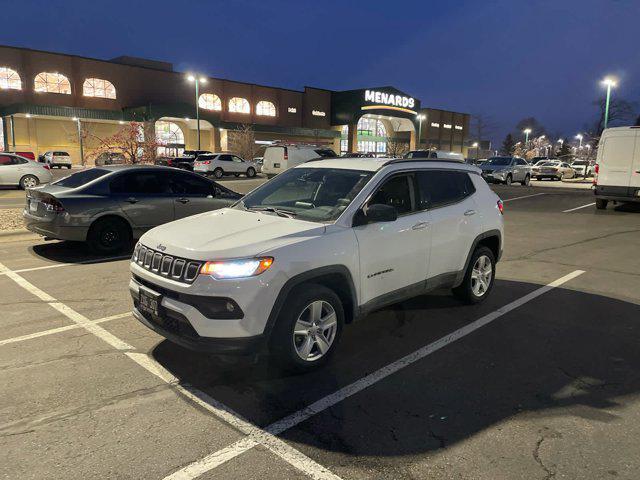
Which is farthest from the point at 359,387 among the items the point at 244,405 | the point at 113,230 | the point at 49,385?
the point at 113,230

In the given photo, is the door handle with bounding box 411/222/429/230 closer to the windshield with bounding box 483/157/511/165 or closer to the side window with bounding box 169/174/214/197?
the side window with bounding box 169/174/214/197

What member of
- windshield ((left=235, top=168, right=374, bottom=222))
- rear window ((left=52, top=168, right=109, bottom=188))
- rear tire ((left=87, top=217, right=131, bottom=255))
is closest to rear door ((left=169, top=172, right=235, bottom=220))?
rear tire ((left=87, top=217, right=131, bottom=255))

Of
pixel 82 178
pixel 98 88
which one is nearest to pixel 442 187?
pixel 82 178

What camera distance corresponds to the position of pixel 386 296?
4.52 meters

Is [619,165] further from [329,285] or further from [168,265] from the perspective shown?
[168,265]

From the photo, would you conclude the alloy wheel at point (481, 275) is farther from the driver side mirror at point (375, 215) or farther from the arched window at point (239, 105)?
the arched window at point (239, 105)

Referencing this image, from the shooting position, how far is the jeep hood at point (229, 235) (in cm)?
357

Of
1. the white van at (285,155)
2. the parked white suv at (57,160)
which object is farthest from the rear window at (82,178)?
the parked white suv at (57,160)

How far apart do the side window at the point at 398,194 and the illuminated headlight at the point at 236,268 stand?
1475 mm

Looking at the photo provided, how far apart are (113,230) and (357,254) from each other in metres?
5.72

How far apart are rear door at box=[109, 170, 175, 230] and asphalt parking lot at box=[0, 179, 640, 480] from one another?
252 centimetres

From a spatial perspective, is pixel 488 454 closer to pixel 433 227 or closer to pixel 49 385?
pixel 433 227

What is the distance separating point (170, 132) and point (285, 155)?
38.7m

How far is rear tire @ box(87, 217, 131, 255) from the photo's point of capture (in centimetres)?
812
